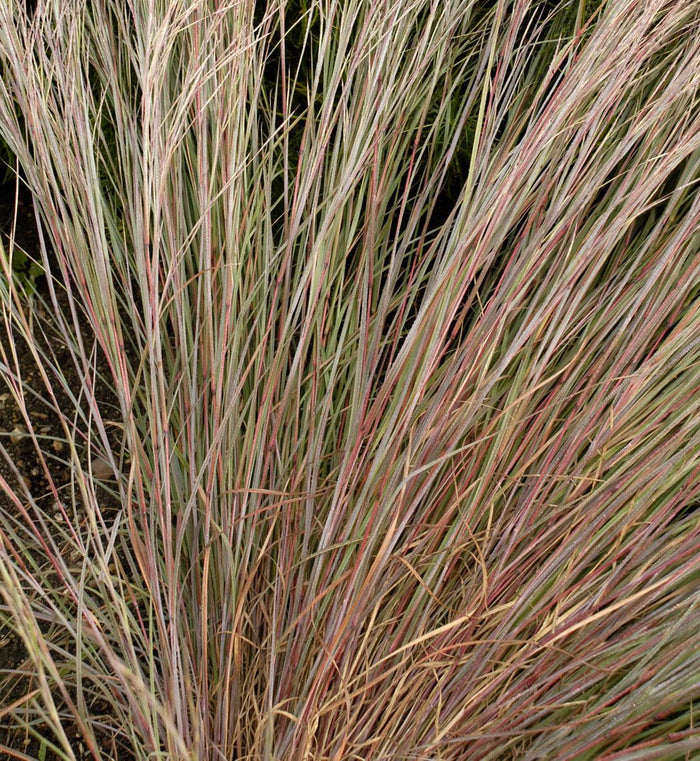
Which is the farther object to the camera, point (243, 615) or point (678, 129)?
point (678, 129)

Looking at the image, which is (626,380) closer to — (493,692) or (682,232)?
(682,232)

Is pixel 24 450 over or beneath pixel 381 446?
beneath

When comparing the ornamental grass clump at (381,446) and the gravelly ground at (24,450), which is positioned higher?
the ornamental grass clump at (381,446)

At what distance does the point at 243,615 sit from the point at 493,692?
0.33 meters

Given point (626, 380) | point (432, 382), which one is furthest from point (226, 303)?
point (626, 380)

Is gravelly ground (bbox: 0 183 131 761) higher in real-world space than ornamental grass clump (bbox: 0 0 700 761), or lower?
lower

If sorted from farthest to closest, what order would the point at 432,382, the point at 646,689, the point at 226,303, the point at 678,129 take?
the point at 678,129, the point at 432,382, the point at 226,303, the point at 646,689

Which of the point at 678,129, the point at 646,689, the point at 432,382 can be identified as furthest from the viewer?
the point at 678,129

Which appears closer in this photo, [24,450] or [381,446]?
[381,446]

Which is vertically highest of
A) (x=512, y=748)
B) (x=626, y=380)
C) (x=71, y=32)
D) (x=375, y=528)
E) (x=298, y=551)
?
(x=71, y=32)

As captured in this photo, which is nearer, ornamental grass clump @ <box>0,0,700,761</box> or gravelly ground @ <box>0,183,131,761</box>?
ornamental grass clump @ <box>0,0,700,761</box>

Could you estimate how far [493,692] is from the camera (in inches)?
38.1

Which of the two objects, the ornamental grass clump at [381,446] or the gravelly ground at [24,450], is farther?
the gravelly ground at [24,450]

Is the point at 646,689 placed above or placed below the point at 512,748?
above
